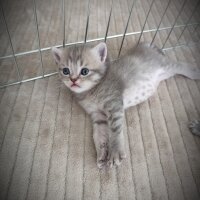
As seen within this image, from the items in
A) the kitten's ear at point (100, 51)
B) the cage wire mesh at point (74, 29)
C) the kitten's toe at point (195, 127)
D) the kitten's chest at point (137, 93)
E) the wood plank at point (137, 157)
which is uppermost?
the kitten's ear at point (100, 51)

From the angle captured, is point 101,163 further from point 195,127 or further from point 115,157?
point 195,127

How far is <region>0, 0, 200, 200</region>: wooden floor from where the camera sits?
772mm

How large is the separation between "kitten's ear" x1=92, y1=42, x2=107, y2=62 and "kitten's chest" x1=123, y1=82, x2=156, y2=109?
0.61 ft

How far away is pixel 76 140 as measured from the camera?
0.88m

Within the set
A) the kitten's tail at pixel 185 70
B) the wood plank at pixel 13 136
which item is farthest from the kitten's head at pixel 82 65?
the kitten's tail at pixel 185 70

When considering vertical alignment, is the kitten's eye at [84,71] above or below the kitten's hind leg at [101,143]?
above

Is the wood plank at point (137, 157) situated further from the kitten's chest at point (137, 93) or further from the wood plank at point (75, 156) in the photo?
the wood plank at point (75, 156)

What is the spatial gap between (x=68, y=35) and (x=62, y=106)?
0.50 metres

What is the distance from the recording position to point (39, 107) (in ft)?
3.14

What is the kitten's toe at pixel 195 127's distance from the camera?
0.91m

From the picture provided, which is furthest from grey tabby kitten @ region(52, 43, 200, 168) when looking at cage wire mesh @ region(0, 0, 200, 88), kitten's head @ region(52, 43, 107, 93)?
cage wire mesh @ region(0, 0, 200, 88)

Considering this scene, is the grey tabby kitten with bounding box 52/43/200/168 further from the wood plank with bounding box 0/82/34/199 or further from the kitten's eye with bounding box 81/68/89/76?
the wood plank with bounding box 0/82/34/199

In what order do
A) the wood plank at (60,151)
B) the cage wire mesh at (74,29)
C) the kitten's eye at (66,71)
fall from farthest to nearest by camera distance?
the cage wire mesh at (74,29), the kitten's eye at (66,71), the wood plank at (60,151)

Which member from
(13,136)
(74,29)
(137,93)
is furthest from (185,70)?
(13,136)
